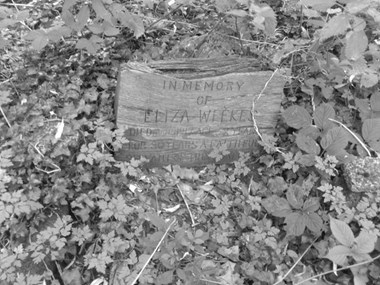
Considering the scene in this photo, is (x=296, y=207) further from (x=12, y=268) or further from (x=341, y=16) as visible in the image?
(x=12, y=268)

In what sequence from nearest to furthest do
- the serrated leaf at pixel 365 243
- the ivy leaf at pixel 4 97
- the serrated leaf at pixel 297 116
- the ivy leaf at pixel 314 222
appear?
the serrated leaf at pixel 365 243 < the ivy leaf at pixel 314 222 < the ivy leaf at pixel 4 97 < the serrated leaf at pixel 297 116

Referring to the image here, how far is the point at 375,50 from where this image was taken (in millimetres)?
2523

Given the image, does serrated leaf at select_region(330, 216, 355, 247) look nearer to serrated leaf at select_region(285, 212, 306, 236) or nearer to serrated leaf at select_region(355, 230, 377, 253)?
serrated leaf at select_region(355, 230, 377, 253)

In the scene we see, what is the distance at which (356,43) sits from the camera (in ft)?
6.48

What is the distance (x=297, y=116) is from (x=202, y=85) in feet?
2.44


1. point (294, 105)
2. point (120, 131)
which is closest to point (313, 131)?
point (294, 105)

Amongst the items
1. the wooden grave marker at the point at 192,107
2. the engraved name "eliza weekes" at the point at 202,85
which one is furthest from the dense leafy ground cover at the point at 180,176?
the engraved name "eliza weekes" at the point at 202,85

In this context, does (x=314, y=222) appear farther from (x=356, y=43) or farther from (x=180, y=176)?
(x=356, y=43)

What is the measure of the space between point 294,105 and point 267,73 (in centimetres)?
36

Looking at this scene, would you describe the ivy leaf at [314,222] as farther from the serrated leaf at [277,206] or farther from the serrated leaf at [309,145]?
the serrated leaf at [309,145]

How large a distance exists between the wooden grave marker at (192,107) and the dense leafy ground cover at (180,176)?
0.11 meters

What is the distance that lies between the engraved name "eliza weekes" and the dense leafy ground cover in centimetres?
31

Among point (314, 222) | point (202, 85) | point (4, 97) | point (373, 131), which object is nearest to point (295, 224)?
point (314, 222)

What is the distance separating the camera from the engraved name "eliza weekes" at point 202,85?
7.52 feet
